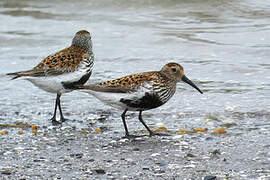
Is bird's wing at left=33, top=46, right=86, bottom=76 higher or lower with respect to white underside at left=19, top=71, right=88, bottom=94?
higher

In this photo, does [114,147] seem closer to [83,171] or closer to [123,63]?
[83,171]

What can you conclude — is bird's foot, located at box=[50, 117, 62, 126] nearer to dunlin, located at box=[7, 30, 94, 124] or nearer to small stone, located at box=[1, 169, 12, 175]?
dunlin, located at box=[7, 30, 94, 124]

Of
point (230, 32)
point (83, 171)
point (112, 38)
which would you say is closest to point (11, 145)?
point (83, 171)

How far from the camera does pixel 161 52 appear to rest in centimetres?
1636

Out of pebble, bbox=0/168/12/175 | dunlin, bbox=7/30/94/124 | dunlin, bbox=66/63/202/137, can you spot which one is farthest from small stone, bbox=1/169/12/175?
dunlin, bbox=7/30/94/124

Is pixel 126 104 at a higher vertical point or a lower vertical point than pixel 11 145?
higher

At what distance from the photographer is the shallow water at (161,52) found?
32.9 feet

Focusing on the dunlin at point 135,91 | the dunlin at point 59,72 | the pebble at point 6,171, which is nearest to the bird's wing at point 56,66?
the dunlin at point 59,72

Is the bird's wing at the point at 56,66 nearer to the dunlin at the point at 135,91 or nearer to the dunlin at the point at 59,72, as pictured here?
the dunlin at the point at 59,72

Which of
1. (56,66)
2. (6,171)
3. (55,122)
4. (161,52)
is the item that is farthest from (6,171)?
(161,52)

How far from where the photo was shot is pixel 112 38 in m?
18.1

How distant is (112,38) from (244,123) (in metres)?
9.48

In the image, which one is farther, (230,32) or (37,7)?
(37,7)

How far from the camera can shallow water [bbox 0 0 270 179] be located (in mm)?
10016
